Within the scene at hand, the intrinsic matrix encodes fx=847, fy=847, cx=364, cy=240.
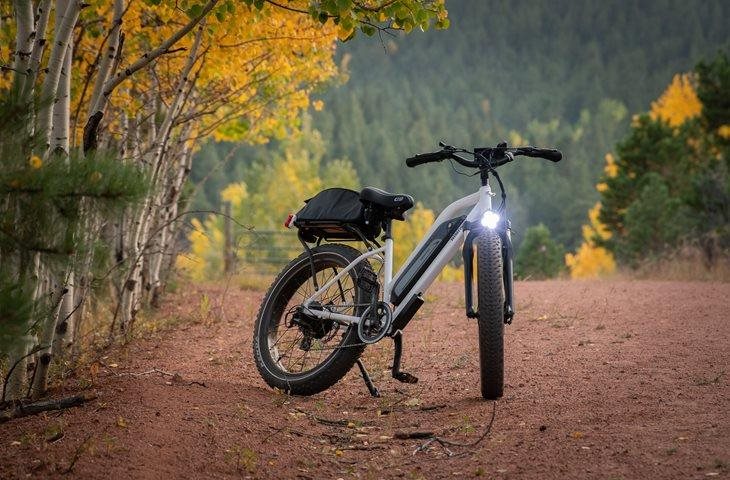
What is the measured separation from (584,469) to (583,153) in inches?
3762

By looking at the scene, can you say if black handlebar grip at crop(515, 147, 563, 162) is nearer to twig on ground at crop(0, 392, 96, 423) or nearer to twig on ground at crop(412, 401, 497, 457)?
twig on ground at crop(412, 401, 497, 457)

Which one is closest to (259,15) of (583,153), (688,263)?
(688,263)

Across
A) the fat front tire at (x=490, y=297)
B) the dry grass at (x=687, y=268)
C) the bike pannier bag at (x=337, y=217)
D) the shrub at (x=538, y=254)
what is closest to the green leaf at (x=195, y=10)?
the bike pannier bag at (x=337, y=217)

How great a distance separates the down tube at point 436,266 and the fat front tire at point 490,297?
181mm

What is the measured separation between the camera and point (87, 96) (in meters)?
8.32

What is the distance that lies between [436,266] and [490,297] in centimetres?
43

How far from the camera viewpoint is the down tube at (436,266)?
4.95 meters

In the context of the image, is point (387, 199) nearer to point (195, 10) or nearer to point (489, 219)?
point (489, 219)

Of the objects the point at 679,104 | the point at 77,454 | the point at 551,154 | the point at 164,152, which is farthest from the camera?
the point at 679,104

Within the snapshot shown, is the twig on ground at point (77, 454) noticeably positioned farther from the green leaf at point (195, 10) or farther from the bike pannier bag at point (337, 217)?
the green leaf at point (195, 10)

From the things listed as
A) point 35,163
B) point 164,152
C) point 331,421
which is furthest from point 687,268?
point 35,163

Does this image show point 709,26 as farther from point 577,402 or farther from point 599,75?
point 577,402

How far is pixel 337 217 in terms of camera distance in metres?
5.30

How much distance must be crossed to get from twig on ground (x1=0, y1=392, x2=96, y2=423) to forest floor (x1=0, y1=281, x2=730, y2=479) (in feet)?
0.18
